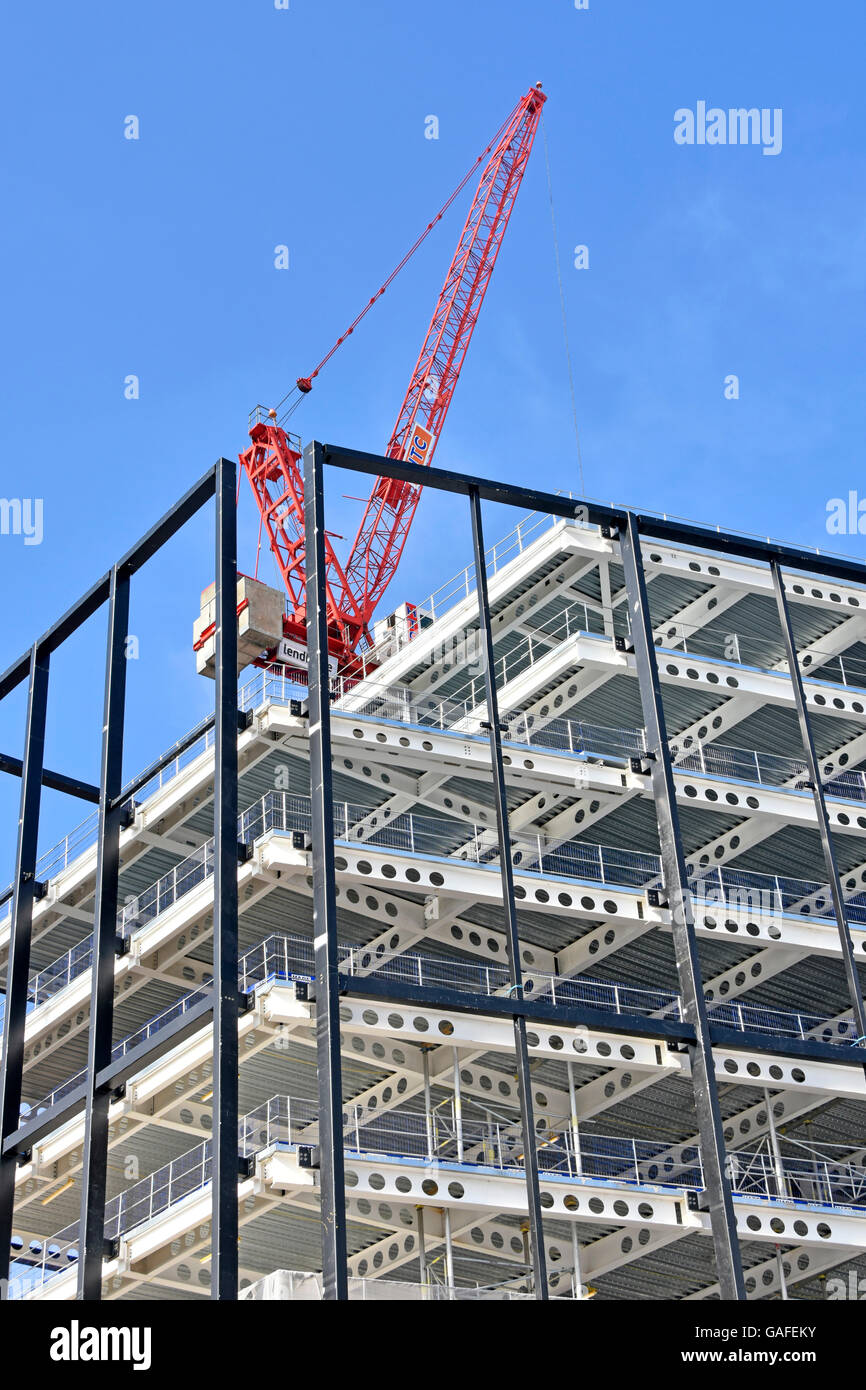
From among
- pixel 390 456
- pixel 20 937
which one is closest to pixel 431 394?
pixel 390 456

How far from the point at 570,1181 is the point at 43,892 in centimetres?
1061

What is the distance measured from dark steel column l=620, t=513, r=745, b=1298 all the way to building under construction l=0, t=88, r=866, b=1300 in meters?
0.05

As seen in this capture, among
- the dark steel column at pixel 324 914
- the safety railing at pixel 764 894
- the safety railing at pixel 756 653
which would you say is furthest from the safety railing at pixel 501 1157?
the safety railing at pixel 756 653

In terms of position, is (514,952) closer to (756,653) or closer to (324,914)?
(324,914)

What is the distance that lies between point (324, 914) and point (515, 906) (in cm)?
409

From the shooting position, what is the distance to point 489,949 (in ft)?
126

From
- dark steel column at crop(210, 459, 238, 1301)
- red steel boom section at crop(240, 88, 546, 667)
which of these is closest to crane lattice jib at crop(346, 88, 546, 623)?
red steel boom section at crop(240, 88, 546, 667)

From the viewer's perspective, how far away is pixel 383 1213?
33062mm

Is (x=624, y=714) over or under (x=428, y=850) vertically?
over

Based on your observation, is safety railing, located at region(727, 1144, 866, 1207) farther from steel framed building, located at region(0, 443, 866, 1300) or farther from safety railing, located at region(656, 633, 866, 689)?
safety railing, located at region(656, 633, 866, 689)

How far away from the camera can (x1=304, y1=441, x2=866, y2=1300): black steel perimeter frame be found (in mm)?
25125

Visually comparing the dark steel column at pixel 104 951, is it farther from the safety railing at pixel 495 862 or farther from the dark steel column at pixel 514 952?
the safety railing at pixel 495 862
